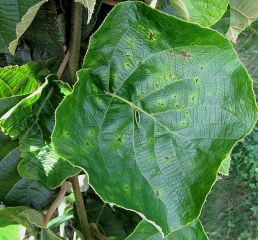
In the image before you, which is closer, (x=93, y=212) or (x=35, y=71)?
(x=35, y=71)

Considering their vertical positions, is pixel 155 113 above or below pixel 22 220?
above

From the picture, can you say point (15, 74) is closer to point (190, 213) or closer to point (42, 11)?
point (42, 11)

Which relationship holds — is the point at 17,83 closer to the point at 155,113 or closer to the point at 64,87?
the point at 64,87

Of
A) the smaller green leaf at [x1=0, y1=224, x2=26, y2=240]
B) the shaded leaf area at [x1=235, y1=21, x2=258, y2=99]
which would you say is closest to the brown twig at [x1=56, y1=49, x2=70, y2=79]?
the smaller green leaf at [x1=0, y1=224, x2=26, y2=240]

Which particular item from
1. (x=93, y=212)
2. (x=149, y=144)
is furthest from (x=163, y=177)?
(x=93, y=212)

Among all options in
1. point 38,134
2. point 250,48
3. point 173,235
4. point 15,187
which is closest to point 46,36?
point 38,134

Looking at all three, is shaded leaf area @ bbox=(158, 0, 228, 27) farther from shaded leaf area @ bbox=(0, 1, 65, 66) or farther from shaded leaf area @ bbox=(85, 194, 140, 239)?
shaded leaf area @ bbox=(85, 194, 140, 239)

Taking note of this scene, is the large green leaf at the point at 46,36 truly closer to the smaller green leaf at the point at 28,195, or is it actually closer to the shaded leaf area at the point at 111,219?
the smaller green leaf at the point at 28,195
